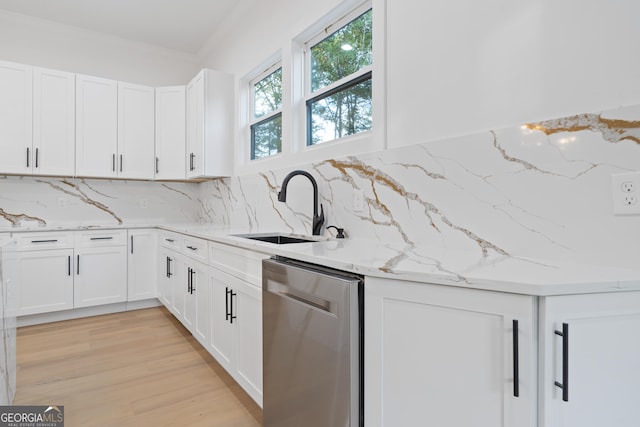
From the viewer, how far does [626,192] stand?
1.01 m

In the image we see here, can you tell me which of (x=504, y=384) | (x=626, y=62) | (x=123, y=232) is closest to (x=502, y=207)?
(x=626, y=62)

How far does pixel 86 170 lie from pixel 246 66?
1857 mm

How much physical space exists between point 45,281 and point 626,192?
394cm

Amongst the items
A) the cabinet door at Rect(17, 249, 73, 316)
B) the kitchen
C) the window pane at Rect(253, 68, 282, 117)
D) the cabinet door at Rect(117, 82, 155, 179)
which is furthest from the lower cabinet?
the cabinet door at Rect(117, 82, 155, 179)

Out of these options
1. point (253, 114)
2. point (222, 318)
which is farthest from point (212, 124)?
point (222, 318)

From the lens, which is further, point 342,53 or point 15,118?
point 15,118

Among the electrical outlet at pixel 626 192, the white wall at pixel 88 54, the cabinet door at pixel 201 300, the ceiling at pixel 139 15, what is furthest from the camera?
the white wall at pixel 88 54

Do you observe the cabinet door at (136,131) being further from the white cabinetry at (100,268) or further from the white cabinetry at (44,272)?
the white cabinetry at (44,272)

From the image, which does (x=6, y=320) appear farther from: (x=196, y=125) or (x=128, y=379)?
(x=196, y=125)

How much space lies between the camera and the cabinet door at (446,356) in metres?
0.81

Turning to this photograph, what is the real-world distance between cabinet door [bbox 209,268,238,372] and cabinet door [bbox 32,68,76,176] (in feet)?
7.29

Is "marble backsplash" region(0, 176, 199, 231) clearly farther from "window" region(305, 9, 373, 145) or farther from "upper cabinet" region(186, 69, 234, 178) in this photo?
"window" region(305, 9, 373, 145)

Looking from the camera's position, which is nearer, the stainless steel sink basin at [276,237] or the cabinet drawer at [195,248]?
the stainless steel sink basin at [276,237]

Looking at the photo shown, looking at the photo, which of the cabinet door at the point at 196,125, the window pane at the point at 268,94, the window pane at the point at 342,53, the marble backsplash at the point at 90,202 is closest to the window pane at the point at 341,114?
the window pane at the point at 342,53
